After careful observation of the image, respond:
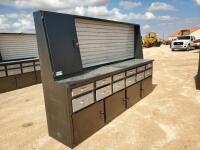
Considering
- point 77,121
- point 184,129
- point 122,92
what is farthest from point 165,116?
point 77,121

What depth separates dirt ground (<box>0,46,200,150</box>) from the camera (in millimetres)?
2877

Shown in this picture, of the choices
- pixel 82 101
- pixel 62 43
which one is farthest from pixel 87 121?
pixel 62 43

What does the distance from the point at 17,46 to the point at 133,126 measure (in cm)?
676

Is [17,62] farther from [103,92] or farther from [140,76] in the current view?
[140,76]

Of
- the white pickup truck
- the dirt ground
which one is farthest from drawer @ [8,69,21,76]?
the white pickup truck

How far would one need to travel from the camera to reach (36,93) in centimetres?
599

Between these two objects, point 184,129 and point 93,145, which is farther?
point 184,129

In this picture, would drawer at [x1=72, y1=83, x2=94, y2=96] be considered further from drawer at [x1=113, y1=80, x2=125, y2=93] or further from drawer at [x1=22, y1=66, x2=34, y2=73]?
drawer at [x1=22, y1=66, x2=34, y2=73]

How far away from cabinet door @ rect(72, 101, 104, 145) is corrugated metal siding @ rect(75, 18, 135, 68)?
1.14 m

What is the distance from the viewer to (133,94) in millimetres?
4461

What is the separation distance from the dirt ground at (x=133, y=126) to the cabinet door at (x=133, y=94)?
16 cm

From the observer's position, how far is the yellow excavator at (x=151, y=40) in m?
24.7

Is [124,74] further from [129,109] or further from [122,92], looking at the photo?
[129,109]

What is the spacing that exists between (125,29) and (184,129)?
3403 millimetres
